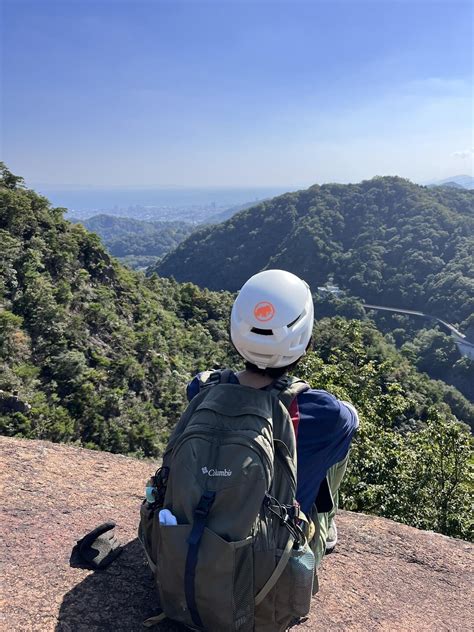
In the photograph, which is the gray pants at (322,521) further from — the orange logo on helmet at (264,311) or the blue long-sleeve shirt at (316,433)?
the orange logo on helmet at (264,311)

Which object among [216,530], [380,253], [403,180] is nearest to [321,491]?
[216,530]

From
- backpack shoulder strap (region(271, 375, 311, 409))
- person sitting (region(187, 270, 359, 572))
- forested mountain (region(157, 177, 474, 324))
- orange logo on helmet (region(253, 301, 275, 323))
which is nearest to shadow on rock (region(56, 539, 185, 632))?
person sitting (region(187, 270, 359, 572))

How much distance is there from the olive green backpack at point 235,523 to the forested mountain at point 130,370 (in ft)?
14.3

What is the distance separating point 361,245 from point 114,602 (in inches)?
4024

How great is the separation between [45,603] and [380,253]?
96833 millimetres

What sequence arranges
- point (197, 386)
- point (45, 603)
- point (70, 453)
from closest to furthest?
point (45, 603) < point (197, 386) < point (70, 453)

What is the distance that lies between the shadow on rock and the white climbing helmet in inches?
60.8

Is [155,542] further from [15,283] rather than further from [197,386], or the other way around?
[15,283]

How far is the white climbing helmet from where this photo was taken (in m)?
2.16

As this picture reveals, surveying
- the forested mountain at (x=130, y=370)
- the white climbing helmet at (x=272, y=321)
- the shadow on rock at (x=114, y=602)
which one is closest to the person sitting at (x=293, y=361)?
the white climbing helmet at (x=272, y=321)

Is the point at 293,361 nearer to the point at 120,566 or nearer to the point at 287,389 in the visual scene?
the point at 287,389

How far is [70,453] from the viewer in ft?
14.5

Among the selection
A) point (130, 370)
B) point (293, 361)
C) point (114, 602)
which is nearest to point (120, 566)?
point (114, 602)

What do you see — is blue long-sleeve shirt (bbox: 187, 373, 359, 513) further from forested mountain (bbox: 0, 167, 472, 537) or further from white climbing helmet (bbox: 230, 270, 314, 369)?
forested mountain (bbox: 0, 167, 472, 537)
